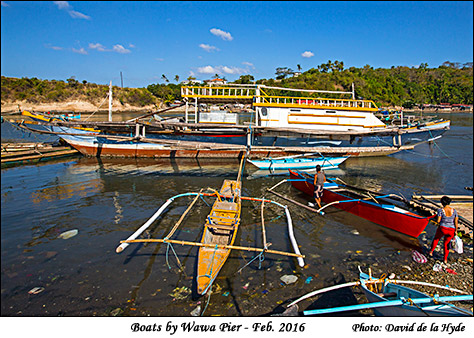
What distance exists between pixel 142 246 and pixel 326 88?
10147 cm

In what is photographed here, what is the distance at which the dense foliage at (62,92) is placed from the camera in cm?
6994

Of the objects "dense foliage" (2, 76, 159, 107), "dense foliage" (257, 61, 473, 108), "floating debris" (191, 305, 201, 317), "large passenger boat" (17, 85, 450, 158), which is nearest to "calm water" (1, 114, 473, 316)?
"floating debris" (191, 305, 201, 317)

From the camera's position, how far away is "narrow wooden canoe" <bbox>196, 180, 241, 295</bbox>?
6.14 meters

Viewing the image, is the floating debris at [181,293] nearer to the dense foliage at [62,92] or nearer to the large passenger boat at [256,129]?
the large passenger boat at [256,129]

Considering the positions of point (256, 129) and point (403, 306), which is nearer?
point (403, 306)

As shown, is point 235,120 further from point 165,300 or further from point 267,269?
point 165,300

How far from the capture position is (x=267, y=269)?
24.9 feet

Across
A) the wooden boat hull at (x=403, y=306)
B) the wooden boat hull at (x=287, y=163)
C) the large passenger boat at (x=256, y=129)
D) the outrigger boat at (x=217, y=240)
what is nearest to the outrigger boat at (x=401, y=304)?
the wooden boat hull at (x=403, y=306)

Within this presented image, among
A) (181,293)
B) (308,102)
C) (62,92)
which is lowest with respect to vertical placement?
(181,293)

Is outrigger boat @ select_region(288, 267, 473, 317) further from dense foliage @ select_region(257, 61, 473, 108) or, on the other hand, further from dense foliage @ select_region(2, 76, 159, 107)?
dense foliage @ select_region(257, 61, 473, 108)

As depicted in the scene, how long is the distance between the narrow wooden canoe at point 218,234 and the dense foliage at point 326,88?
61967 millimetres

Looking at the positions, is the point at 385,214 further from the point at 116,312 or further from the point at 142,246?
the point at 116,312

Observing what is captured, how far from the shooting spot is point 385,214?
9883 millimetres

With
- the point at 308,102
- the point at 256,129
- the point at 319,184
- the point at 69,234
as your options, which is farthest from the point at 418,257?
the point at 308,102
